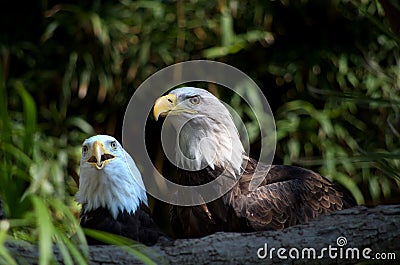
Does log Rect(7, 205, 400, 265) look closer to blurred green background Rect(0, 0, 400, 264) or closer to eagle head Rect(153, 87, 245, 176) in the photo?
eagle head Rect(153, 87, 245, 176)

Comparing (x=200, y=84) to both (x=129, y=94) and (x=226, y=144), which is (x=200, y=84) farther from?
(x=226, y=144)

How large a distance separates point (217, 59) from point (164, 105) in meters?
1.57

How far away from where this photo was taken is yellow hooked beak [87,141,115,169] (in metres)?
2.18

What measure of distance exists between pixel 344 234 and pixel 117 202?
2.40 feet

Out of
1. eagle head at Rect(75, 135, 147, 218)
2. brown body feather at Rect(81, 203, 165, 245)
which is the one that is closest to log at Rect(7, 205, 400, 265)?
brown body feather at Rect(81, 203, 165, 245)

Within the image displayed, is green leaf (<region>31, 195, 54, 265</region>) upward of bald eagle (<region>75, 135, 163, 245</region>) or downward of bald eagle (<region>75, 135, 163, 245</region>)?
downward

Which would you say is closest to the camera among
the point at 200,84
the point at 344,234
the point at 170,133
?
the point at 344,234

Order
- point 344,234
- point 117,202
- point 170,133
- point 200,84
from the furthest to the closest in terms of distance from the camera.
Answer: point 200,84 → point 170,133 → point 117,202 → point 344,234

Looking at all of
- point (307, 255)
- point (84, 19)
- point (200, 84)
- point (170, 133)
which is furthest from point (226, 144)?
point (84, 19)

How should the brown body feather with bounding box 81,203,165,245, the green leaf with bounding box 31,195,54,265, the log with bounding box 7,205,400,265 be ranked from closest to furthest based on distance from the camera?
the green leaf with bounding box 31,195,54,265 < the log with bounding box 7,205,400,265 < the brown body feather with bounding box 81,203,165,245

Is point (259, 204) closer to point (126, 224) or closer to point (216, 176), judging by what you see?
point (216, 176)

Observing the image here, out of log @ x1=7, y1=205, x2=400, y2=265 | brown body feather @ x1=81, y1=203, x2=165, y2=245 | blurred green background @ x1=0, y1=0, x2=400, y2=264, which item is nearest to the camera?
log @ x1=7, y1=205, x2=400, y2=265

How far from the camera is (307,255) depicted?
182 centimetres

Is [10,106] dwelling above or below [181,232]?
above
